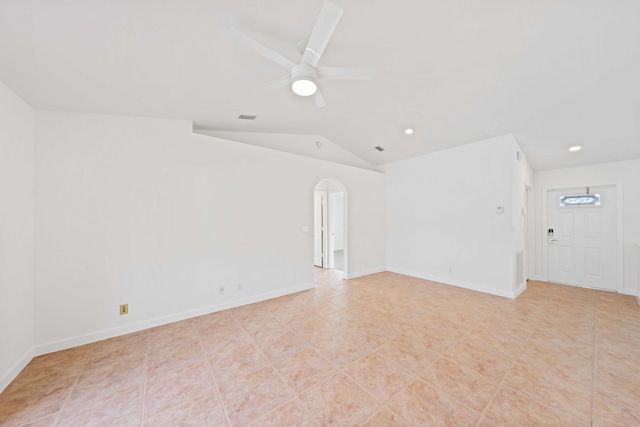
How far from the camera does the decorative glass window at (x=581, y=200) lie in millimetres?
4535

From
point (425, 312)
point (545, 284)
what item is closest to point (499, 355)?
point (425, 312)

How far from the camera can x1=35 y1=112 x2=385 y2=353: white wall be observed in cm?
253

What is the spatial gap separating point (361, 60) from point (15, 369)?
4408 millimetres

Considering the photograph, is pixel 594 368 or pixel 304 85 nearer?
pixel 304 85

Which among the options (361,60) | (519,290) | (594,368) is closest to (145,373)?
(361,60)

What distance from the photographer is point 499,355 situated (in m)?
2.38

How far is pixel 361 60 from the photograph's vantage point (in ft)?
8.00

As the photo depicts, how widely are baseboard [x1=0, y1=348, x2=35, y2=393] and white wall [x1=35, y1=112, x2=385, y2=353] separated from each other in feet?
0.34

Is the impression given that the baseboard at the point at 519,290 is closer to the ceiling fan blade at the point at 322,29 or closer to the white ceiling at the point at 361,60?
the white ceiling at the point at 361,60

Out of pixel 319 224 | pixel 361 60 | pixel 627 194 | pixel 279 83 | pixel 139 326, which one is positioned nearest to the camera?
pixel 279 83

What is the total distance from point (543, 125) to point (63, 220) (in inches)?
253

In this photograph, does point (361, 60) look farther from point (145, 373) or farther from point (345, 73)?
point (145, 373)

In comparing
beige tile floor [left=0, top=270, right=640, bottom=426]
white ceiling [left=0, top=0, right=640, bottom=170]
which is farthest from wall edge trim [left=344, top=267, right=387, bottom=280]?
white ceiling [left=0, top=0, right=640, bottom=170]

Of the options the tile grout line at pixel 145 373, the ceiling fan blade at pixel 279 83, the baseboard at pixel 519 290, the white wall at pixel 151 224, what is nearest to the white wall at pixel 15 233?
the white wall at pixel 151 224
